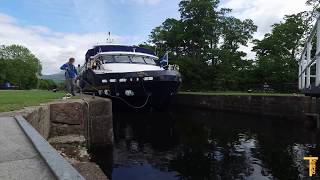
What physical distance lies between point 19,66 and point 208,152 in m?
74.2

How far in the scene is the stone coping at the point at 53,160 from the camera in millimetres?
3307

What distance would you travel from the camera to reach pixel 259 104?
24344 mm

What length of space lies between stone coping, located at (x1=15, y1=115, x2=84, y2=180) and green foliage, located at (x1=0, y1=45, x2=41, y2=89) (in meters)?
73.6

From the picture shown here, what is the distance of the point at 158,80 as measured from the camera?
72.5ft

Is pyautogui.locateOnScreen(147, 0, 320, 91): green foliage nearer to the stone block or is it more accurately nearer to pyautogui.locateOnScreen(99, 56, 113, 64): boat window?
pyautogui.locateOnScreen(99, 56, 113, 64): boat window

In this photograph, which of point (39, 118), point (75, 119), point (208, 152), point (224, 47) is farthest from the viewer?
point (224, 47)

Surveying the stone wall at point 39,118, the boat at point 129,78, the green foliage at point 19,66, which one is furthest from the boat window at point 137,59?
the green foliage at point 19,66

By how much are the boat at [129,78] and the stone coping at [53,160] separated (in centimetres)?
1610

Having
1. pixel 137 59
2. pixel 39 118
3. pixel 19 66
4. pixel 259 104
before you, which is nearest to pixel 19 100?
pixel 39 118

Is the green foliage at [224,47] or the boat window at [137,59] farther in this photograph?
the green foliage at [224,47]

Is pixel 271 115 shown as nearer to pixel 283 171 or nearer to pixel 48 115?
pixel 283 171

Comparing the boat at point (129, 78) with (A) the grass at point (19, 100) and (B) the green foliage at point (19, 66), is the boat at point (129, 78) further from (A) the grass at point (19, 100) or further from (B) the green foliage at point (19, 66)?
(B) the green foliage at point (19, 66)

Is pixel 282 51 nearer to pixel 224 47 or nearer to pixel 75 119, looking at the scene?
pixel 224 47

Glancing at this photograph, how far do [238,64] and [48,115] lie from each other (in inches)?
1429
